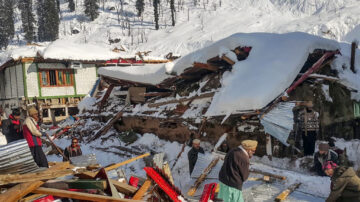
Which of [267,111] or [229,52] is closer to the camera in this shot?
[267,111]

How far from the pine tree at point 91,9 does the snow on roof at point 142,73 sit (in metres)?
52.2

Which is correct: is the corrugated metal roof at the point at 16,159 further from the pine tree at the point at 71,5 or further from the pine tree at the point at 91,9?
the pine tree at the point at 71,5

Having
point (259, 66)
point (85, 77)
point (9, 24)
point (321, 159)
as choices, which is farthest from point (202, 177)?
point (9, 24)

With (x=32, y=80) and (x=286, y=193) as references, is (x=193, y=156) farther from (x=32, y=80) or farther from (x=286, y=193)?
(x=32, y=80)

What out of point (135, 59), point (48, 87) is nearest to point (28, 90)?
point (48, 87)

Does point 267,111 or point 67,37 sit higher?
point 67,37

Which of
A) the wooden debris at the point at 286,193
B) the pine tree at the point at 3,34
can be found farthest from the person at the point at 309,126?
the pine tree at the point at 3,34

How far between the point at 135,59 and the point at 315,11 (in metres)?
34.3

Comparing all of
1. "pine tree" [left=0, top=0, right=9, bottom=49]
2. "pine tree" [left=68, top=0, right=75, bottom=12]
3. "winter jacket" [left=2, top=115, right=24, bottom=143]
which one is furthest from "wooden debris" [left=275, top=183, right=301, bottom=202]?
"pine tree" [left=68, top=0, right=75, bottom=12]

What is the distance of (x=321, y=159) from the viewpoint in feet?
21.8

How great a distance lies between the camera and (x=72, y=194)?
3.86m

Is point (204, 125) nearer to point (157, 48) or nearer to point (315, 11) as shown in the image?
point (157, 48)

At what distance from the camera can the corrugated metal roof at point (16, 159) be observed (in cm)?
434

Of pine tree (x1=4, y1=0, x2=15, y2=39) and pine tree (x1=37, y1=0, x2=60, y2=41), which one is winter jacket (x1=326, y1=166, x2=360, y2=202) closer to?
pine tree (x1=37, y1=0, x2=60, y2=41)
